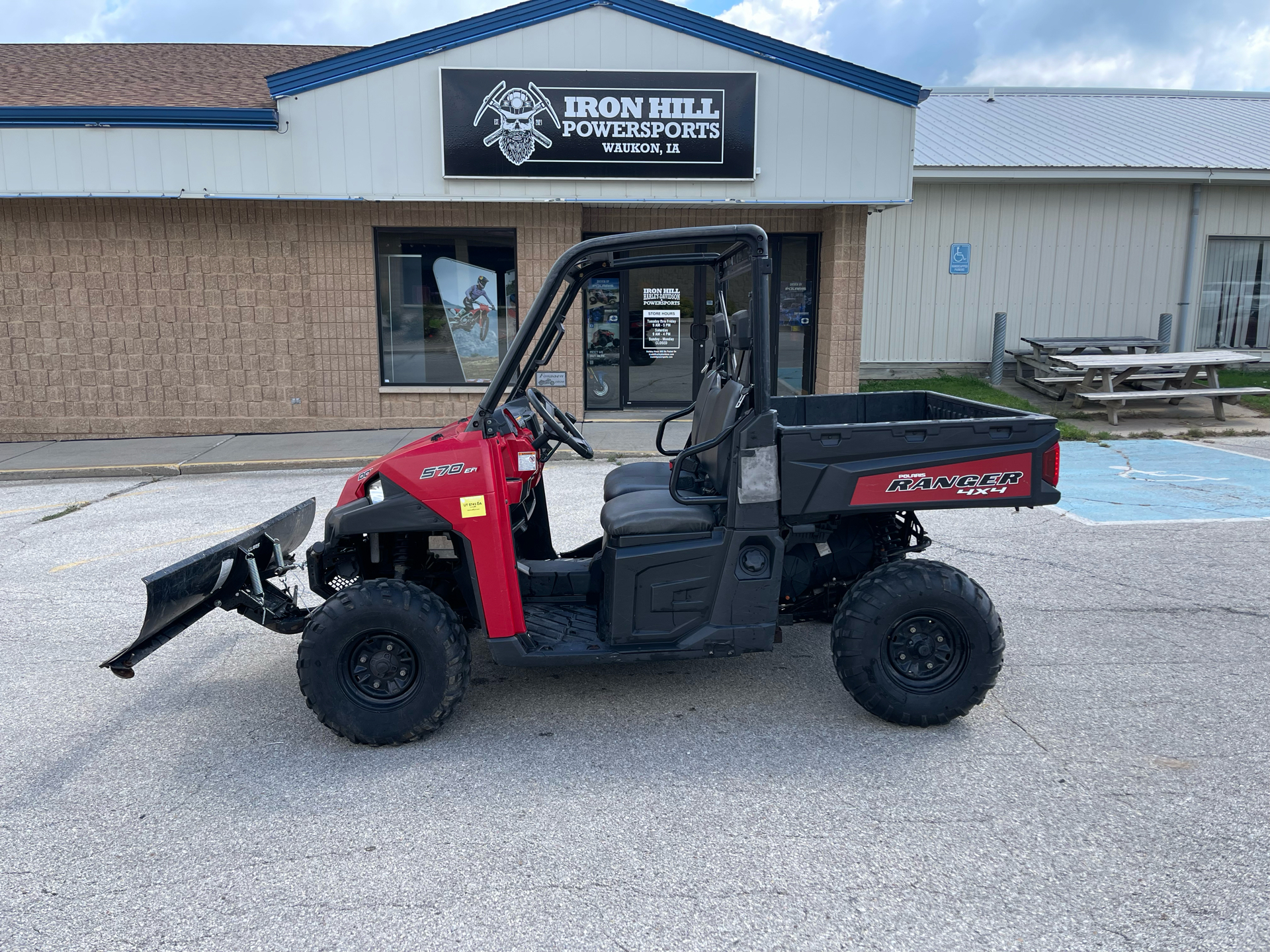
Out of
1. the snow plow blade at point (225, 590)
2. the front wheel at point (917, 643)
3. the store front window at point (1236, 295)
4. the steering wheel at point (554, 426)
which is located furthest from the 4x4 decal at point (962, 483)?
the store front window at point (1236, 295)

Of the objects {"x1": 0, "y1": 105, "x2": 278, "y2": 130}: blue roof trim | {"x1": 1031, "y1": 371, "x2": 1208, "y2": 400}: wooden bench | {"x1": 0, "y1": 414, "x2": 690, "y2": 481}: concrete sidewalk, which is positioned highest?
{"x1": 0, "y1": 105, "x2": 278, "y2": 130}: blue roof trim

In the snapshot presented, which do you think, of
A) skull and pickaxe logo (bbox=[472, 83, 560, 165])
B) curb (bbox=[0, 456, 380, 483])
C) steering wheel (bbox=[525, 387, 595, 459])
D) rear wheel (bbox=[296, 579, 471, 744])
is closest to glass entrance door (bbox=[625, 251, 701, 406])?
skull and pickaxe logo (bbox=[472, 83, 560, 165])

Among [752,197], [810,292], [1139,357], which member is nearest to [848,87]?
[752,197]

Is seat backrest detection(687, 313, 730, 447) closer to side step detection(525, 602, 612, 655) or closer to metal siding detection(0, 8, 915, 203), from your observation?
side step detection(525, 602, 612, 655)

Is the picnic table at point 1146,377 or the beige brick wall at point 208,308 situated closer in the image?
the beige brick wall at point 208,308

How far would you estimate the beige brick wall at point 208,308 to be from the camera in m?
12.1

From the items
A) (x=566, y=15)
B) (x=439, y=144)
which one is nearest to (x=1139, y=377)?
(x=566, y=15)

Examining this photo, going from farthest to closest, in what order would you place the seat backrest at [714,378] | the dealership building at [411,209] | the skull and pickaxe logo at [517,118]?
the skull and pickaxe logo at [517,118]
the dealership building at [411,209]
the seat backrest at [714,378]

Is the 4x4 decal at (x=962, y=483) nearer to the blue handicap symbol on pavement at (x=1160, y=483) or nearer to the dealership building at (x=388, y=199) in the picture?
the blue handicap symbol on pavement at (x=1160, y=483)

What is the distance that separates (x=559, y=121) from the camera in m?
11.7

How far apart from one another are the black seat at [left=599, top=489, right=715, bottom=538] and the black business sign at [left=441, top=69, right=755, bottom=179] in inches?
329

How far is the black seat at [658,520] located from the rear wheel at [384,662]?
0.84 metres

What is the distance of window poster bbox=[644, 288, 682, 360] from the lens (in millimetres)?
13812

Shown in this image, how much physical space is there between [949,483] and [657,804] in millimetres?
1889
